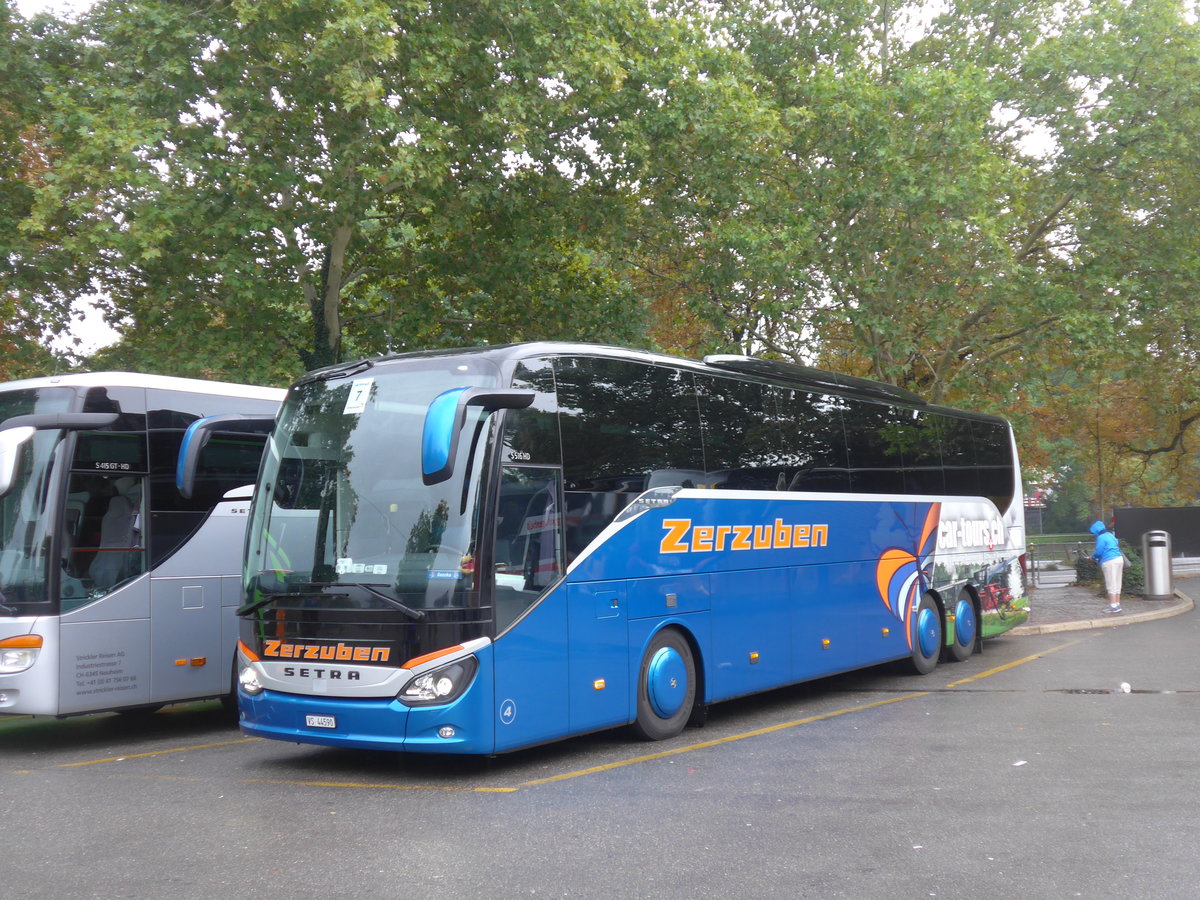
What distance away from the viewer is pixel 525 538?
28.5ft

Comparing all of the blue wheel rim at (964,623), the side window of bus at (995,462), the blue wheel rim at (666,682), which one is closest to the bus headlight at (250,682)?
the blue wheel rim at (666,682)

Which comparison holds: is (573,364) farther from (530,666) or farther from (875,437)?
(875,437)

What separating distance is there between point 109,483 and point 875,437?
843 cm

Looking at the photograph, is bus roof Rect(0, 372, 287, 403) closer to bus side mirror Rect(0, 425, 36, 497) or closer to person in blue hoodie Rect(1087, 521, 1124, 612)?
bus side mirror Rect(0, 425, 36, 497)

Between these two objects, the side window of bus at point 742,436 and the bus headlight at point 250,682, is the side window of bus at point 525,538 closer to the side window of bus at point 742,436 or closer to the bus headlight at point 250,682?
the bus headlight at point 250,682

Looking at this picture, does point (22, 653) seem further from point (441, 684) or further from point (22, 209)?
point (22, 209)

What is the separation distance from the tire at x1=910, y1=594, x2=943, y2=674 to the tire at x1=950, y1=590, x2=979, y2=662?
59 centimetres

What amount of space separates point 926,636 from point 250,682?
9.31 m

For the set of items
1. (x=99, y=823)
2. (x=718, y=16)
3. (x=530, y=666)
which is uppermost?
(x=718, y=16)

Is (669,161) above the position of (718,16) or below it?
below

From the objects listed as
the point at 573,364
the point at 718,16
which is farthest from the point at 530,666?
the point at 718,16

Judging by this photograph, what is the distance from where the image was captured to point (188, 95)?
56.4 ft

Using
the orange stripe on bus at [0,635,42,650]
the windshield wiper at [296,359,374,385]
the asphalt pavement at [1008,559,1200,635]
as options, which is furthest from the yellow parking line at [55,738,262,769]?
the asphalt pavement at [1008,559,1200,635]

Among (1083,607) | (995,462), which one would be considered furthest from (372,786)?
(1083,607)
